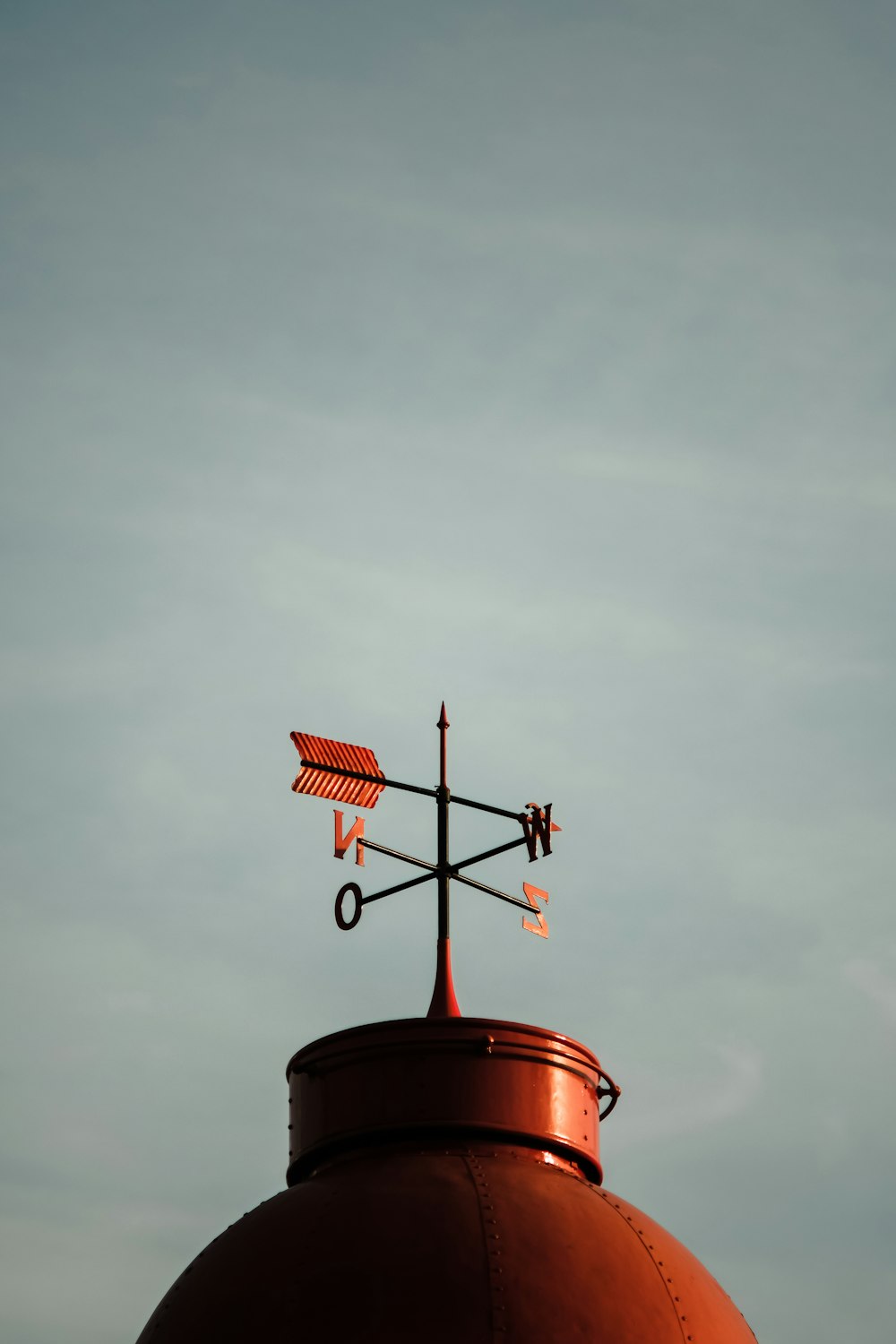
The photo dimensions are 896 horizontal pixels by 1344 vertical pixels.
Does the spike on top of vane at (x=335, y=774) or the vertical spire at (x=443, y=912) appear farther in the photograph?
the spike on top of vane at (x=335, y=774)

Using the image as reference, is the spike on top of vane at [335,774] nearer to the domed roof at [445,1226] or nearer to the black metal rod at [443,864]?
the black metal rod at [443,864]

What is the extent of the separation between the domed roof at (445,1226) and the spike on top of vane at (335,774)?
2.43 m

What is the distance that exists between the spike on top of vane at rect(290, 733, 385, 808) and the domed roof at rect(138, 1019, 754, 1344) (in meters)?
2.43

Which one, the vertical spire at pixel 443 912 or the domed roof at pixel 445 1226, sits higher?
the vertical spire at pixel 443 912

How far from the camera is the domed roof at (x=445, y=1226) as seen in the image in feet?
35.3

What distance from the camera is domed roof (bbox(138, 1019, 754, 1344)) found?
1076cm

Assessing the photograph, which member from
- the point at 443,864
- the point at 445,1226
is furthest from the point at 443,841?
the point at 445,1226

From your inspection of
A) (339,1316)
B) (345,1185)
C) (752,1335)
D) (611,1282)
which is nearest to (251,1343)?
(339,1316)

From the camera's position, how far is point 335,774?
1481cm

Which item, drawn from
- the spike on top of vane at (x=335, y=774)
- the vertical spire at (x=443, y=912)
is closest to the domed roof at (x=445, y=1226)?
the vertical spire at (x=443, y=912)

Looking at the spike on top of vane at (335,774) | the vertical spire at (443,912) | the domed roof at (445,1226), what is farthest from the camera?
the spike on top of vane at (335,774)

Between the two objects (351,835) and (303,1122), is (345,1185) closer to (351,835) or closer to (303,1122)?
(303,1122)

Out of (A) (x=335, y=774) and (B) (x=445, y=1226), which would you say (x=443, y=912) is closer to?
(A) (x=335, y=774)

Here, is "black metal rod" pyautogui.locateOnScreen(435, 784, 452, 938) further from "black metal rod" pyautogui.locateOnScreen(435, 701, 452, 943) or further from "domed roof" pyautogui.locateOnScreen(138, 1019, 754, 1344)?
"domed roof" pyautogui.locateOnScreen(138, 1019, 754, 1344)
